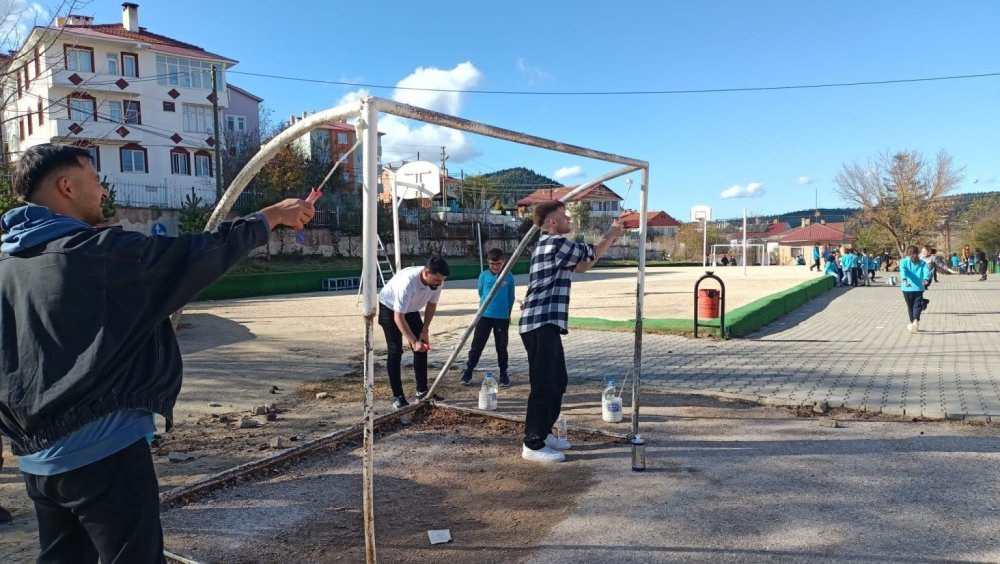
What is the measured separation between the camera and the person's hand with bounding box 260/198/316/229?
88.6 inches

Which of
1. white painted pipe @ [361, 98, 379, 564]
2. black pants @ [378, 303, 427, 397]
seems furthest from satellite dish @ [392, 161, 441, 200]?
white painted pipe @ [361, 98, 379, 564]

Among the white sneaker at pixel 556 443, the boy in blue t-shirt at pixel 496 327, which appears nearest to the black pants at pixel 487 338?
the boy in blue t-shirt at pixel 496 327

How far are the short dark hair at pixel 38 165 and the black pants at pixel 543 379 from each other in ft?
11.0

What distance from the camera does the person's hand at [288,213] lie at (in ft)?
7.38

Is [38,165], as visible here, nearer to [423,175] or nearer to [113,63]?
[423,175]

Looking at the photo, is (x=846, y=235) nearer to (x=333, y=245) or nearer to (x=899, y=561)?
(x=333, y=245)

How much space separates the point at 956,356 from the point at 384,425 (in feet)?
28.5

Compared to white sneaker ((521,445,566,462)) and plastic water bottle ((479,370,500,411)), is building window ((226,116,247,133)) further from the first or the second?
white sneaker ((521,445,566,462))

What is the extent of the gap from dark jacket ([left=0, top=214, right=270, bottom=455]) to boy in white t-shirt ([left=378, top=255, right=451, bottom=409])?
417 centimetres

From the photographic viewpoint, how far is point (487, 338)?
806cm

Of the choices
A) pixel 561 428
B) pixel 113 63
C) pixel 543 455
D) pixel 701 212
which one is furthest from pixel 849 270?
pixel 113 63

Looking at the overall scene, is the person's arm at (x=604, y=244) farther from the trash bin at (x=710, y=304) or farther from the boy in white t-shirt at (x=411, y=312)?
the trash bin at (x=710, y=304)

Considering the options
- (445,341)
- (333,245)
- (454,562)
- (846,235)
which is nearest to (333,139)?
(333,245)

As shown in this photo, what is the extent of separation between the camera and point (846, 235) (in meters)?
72.0
